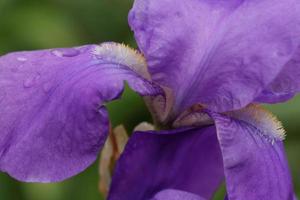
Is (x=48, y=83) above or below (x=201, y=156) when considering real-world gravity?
above

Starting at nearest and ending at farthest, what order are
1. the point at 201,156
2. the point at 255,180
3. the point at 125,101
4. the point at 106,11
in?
the point at 255,180
the point at 201,156
the point at 125,101
the point at 106,11

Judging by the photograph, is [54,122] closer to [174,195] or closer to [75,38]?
[174,195]

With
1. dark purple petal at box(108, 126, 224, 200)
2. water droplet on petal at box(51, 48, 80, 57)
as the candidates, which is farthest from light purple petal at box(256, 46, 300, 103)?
water droplet on petal at box(51, 48, 80, 57)

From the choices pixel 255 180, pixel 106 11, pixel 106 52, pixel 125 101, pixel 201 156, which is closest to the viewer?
pixel 255 180

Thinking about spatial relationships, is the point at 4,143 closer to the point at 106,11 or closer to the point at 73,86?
the point at 73,86

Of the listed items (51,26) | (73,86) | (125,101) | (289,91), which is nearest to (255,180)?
(289,91)

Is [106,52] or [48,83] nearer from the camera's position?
[48,83]

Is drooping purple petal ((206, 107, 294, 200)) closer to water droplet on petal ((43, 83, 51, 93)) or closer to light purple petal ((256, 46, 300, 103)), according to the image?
light purple petal ((256, 46, 300, 103))
